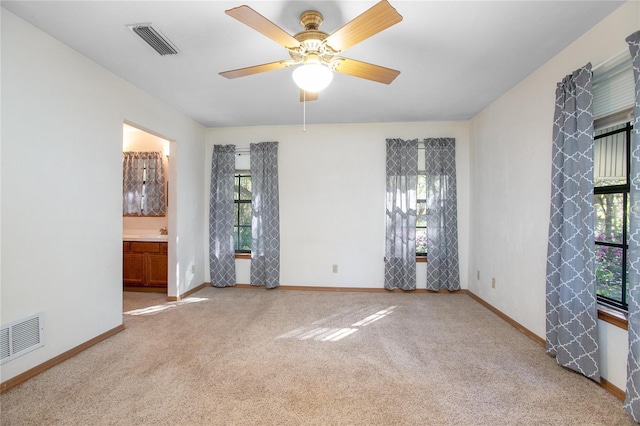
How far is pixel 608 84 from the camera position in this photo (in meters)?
2.12


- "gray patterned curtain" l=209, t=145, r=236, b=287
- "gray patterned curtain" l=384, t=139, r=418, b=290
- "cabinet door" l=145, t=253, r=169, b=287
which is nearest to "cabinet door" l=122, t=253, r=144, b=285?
"cabinet door" l=145, t=253, r=169, b=287

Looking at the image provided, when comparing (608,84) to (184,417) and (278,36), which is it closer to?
(278,36)

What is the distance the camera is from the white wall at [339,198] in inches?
179

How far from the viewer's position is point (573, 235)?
2211 mm

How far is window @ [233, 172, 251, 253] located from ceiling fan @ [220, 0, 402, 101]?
2.78 meters

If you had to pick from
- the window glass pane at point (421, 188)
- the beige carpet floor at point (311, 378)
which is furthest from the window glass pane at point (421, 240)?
the beige carpet floor at point (311, 378)

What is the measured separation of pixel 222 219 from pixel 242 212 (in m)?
0.34

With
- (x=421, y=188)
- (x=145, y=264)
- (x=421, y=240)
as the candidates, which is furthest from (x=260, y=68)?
(x=145, y=264)

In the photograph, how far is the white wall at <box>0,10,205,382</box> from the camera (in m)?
2.04

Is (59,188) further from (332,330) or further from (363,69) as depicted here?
(332,330)

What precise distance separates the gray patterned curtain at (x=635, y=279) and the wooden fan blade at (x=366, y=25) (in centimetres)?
154

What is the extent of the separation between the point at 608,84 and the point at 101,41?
154 inches

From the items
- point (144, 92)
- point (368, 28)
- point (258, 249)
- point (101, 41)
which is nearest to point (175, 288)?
point (258, 249)

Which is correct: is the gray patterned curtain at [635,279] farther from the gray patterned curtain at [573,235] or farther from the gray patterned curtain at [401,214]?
the gray patterned curtain at [401,214]
